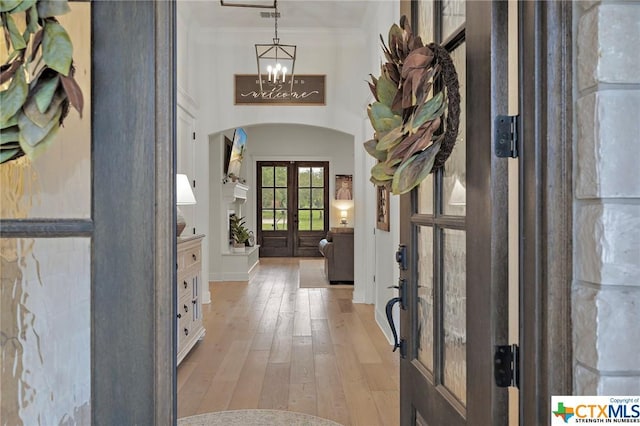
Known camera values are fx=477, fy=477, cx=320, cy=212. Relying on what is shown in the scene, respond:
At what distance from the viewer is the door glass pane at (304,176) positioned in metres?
12.7

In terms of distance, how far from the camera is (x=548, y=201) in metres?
0.94

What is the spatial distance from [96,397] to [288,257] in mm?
11910

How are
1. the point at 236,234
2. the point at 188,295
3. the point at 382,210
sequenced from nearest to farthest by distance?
1. the point at 188,295
2. the point at 382,210
3. the point at 236,234

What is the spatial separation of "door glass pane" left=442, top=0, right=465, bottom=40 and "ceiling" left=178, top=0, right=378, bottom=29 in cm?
444

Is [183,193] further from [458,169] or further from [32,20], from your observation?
[32,20]

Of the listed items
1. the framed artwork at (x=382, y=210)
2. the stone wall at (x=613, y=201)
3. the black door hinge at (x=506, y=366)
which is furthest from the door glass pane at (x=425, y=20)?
the framed artwork at (x=382, y=210)

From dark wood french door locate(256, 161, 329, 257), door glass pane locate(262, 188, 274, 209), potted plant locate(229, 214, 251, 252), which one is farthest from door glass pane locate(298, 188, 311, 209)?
potted plant locate(229, 214, 251, 252)

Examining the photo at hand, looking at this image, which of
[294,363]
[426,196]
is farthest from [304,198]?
[426,196]

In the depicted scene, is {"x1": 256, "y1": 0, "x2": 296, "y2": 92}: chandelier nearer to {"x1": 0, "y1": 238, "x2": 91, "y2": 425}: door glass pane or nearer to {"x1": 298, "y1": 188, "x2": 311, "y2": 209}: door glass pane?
{"x1": 0, "y1": 238, "x2": 91, "y2": 425}: door glass pane

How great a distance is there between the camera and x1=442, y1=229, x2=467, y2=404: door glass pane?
4.10 feet

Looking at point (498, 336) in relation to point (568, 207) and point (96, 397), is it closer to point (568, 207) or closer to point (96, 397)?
point (568, 207)

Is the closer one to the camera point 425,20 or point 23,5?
point 23,5

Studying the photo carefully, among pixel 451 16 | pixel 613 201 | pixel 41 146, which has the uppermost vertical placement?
pixel 451 16

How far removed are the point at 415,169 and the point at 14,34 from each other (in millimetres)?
891
